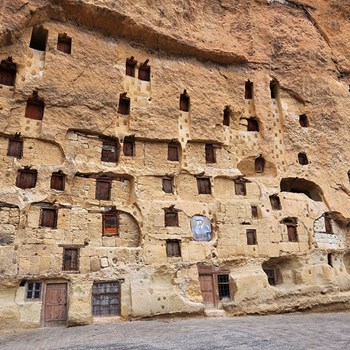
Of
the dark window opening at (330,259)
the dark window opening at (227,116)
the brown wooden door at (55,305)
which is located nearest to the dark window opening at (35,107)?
the brown wooden door at (55,305)

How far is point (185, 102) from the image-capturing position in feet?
75.6

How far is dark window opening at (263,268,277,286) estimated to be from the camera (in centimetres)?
2142

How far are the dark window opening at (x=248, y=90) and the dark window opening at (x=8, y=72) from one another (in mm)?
14546

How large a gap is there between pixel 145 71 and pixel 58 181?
29.7 feet

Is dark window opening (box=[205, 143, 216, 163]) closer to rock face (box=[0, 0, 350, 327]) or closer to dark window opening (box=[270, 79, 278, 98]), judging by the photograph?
rock face (box=[0, 0, 350, 327])

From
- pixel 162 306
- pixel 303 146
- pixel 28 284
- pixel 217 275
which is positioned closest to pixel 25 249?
pixel 28 284

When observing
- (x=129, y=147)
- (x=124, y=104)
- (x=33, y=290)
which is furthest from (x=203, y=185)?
(x=33, y=290)

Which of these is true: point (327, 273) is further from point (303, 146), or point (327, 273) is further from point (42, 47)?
point (42, 47)

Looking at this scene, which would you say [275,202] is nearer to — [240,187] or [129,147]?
[240,187]

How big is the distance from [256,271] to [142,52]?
14.9 m

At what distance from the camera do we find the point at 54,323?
1617cm

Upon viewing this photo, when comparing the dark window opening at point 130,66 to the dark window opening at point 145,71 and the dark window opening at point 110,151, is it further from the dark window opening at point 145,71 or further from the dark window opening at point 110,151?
the dark window opening at point 110,151

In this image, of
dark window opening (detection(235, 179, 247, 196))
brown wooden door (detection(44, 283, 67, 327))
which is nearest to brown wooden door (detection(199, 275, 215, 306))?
dark window opening (detection(235, 179, 247, 196))

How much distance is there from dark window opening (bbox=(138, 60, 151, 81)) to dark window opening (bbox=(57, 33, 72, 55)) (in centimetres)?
436
